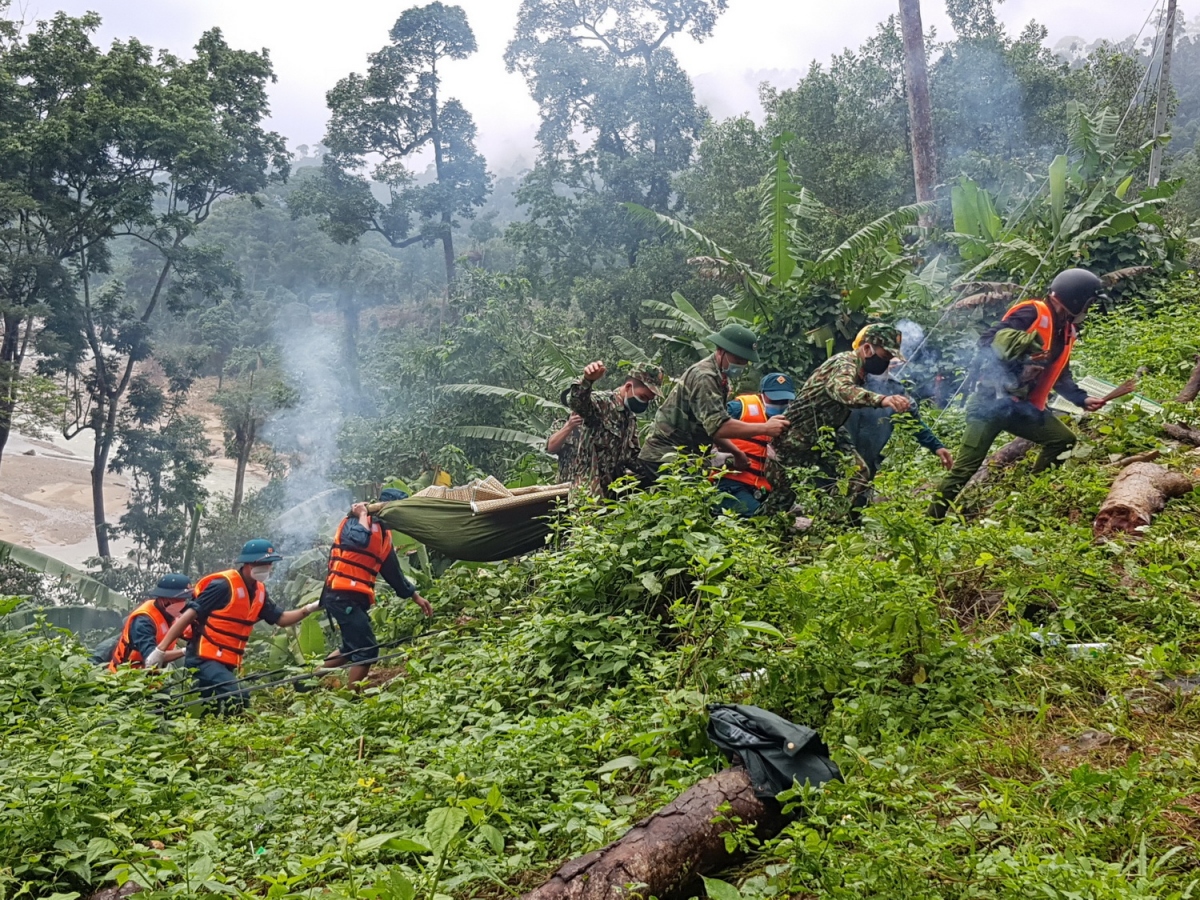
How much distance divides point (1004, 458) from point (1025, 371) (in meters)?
1.31

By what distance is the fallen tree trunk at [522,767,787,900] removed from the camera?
101 inches

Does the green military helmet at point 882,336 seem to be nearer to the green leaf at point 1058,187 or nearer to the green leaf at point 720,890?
the green leaf at point 720,890

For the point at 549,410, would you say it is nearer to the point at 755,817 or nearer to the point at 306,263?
the point at 755,817

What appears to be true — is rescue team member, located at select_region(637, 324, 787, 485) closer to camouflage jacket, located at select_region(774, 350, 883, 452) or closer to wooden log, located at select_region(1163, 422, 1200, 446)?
camouflage jacket, located at select_region(774, 350, 883, 452)

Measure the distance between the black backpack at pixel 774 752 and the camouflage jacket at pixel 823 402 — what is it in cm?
289

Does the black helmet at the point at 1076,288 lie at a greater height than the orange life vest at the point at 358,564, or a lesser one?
greater

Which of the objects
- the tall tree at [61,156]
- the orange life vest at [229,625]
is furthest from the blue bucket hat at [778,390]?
the tall tree at [61,156]

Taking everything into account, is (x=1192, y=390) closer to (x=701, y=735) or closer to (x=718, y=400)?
(x=718, y=400)

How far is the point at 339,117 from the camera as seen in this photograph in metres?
28.3

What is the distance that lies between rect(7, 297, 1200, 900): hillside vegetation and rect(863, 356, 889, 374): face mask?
49.7 inches

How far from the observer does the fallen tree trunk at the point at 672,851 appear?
256 centimetres

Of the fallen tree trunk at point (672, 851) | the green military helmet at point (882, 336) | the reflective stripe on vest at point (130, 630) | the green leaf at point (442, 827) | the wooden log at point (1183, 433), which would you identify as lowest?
the reflective stripe on vest at point (130, 630)

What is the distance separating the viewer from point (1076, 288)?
16.9 feet

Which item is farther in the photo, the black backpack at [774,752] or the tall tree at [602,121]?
the tall tree at [602,121]
